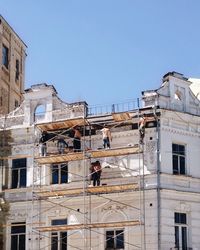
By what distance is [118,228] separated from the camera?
102ft

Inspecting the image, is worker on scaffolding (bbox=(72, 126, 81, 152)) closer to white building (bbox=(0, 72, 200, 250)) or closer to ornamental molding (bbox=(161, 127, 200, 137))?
white building (bbox=(0, 72, 200, 250))

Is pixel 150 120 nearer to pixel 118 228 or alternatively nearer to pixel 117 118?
pixel 117 118

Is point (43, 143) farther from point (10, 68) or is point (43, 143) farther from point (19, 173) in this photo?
point (10, 68)

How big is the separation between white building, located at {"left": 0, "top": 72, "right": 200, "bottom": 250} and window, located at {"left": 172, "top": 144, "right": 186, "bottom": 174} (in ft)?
0.17

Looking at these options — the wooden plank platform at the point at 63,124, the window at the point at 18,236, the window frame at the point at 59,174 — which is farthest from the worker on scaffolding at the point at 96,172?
the window at the point at 18,236

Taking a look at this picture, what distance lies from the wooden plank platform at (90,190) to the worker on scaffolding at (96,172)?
1.74ft

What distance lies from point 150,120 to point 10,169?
26.9ft

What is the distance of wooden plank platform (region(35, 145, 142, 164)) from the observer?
30.9 metres

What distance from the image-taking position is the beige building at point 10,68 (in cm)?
4076

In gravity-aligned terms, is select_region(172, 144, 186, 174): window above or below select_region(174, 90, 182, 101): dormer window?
below

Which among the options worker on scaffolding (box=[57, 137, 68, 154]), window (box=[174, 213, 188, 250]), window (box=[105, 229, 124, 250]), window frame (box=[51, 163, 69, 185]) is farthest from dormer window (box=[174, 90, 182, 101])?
window (box=[105, 229, 124, 250])

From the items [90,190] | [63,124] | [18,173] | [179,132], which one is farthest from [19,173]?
[179,132]

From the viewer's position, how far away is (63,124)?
33.0 meters

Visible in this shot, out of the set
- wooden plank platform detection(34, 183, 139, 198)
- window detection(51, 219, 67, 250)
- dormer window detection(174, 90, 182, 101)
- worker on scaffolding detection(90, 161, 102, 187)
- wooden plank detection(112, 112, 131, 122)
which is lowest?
window detection(51, 219, 67, 250)
